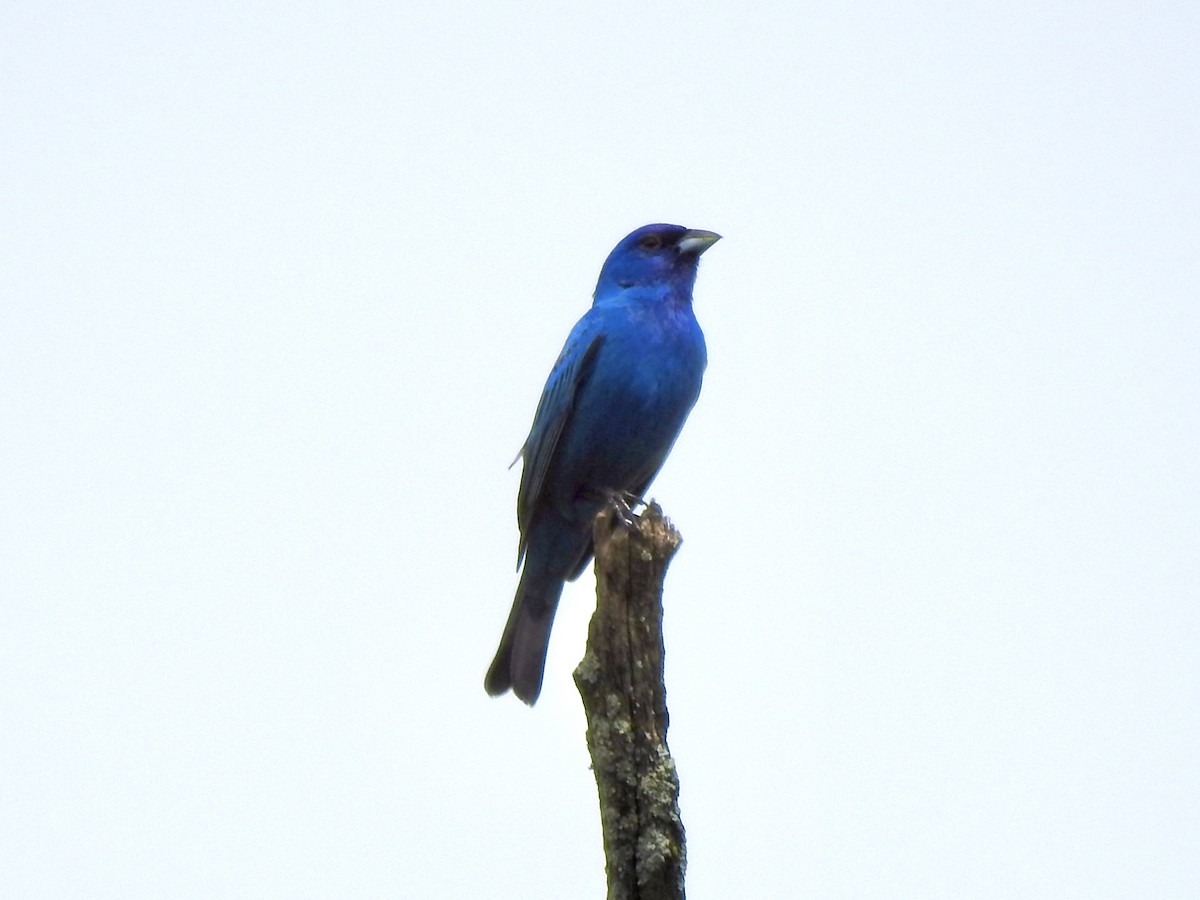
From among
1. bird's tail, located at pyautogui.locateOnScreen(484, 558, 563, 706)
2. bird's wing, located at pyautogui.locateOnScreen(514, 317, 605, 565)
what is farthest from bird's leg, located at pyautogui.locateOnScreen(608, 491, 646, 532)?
bird's tail, located at pyautogui.locateOnScreen(484, 558, 563, 706)

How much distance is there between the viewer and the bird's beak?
8617mm

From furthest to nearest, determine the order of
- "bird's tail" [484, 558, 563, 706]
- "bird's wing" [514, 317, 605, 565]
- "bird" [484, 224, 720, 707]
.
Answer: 1. "bird's tail" [484, 558, 563, 706]
2. "bird's wing" [514, 317, 605, 565]
3. "bird" [484, 224, 720, 707]

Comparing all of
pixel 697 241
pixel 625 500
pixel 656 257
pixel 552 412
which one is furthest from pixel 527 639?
pixel 697 241

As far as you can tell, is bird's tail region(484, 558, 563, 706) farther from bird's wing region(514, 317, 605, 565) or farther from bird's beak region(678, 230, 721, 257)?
bird's beak region(678, 230, 721, 257)

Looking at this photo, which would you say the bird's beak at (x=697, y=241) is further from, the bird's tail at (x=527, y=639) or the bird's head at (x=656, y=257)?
the bird's tail at (x=527, y=639)

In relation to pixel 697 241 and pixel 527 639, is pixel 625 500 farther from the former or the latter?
pixel 697 241

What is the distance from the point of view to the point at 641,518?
534 cm

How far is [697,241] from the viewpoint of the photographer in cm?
863

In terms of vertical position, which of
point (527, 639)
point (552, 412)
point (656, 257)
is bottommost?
point (527, 639)

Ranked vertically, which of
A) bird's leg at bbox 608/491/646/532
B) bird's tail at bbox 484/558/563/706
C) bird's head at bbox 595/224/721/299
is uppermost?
bird's head at bbox 595/224/721/299

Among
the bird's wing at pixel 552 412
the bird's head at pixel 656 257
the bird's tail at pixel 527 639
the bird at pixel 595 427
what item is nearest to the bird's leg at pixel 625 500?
the bird at pixel 595 427

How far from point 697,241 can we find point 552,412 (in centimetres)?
142

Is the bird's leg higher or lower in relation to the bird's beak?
lower

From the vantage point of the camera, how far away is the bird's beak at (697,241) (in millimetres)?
8617
